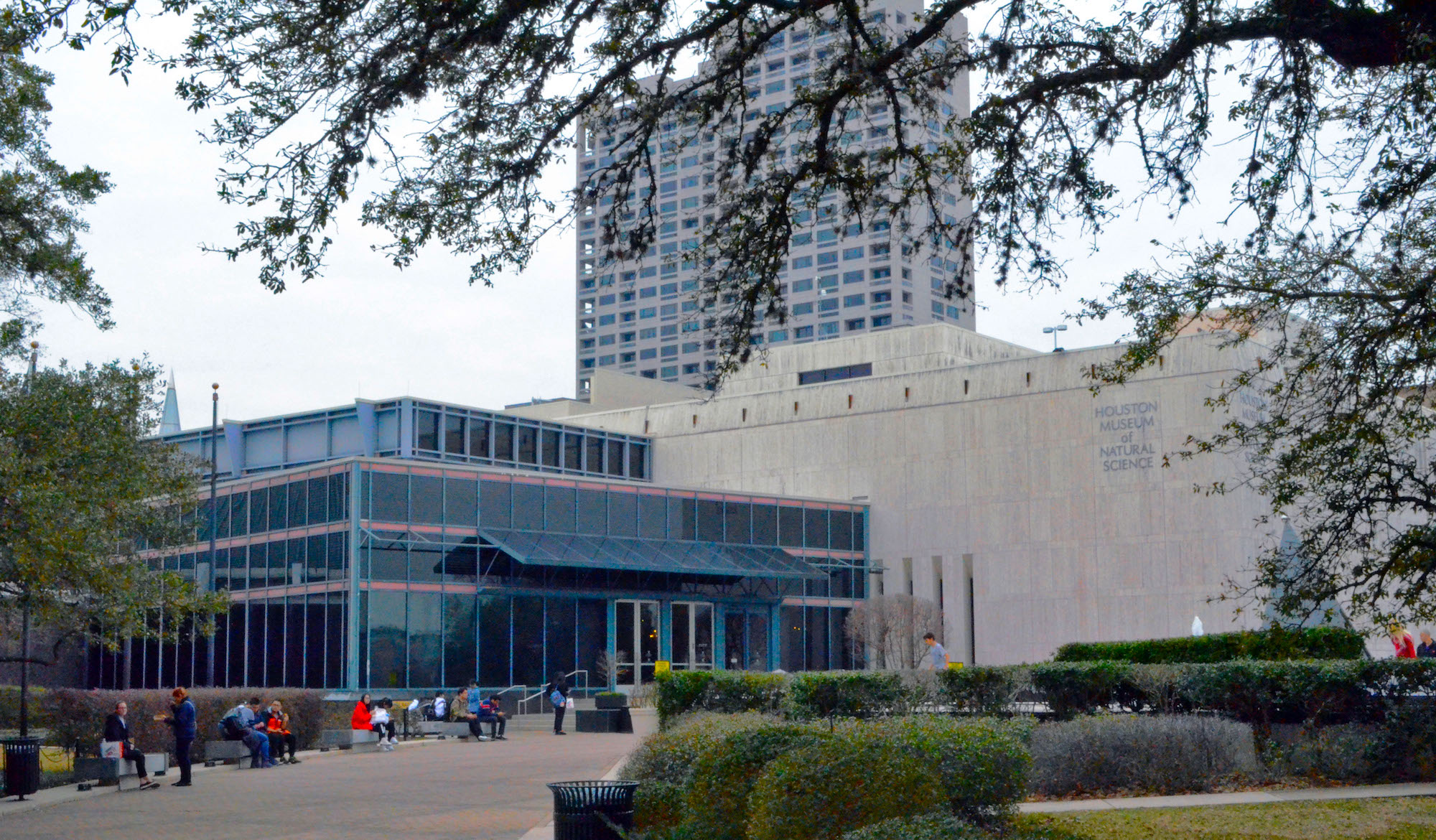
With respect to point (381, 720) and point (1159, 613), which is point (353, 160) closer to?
point (381, 720)

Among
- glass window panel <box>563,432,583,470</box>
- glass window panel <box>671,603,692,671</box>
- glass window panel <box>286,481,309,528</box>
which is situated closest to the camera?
glass window panel <box>286,481,309,528</box>

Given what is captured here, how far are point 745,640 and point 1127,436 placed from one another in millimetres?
16164

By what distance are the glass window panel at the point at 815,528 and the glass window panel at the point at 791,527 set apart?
0.26 meters

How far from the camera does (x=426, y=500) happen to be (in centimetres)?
4594

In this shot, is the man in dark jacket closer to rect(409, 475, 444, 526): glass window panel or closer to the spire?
rect(409, 475, 444, 526): glass window panel

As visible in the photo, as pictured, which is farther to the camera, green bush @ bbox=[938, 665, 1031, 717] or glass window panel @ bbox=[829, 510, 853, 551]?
glass window panel @ bbox=[829, 510, 853, 551]

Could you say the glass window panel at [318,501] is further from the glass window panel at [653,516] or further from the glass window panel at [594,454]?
the glass window panel at [594,454]

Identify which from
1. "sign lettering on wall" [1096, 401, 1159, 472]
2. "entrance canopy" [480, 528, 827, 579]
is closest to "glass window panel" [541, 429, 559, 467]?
"entrance canopy" [480, 528, 827, 579]

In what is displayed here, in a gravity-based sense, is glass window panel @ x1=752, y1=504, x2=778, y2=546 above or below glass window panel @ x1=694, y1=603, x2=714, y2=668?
above

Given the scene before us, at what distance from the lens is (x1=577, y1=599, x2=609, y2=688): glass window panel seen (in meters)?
49.2

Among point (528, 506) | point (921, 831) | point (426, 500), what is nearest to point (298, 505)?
point (426, 500)

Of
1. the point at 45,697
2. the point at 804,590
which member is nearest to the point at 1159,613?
the point at 804,590

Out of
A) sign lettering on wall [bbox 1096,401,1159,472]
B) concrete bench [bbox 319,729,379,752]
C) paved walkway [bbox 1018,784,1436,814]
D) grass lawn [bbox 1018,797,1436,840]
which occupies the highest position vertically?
sign lettering on wall [bbox 1096,401,1159,472]

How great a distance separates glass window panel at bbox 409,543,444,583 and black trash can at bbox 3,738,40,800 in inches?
947
